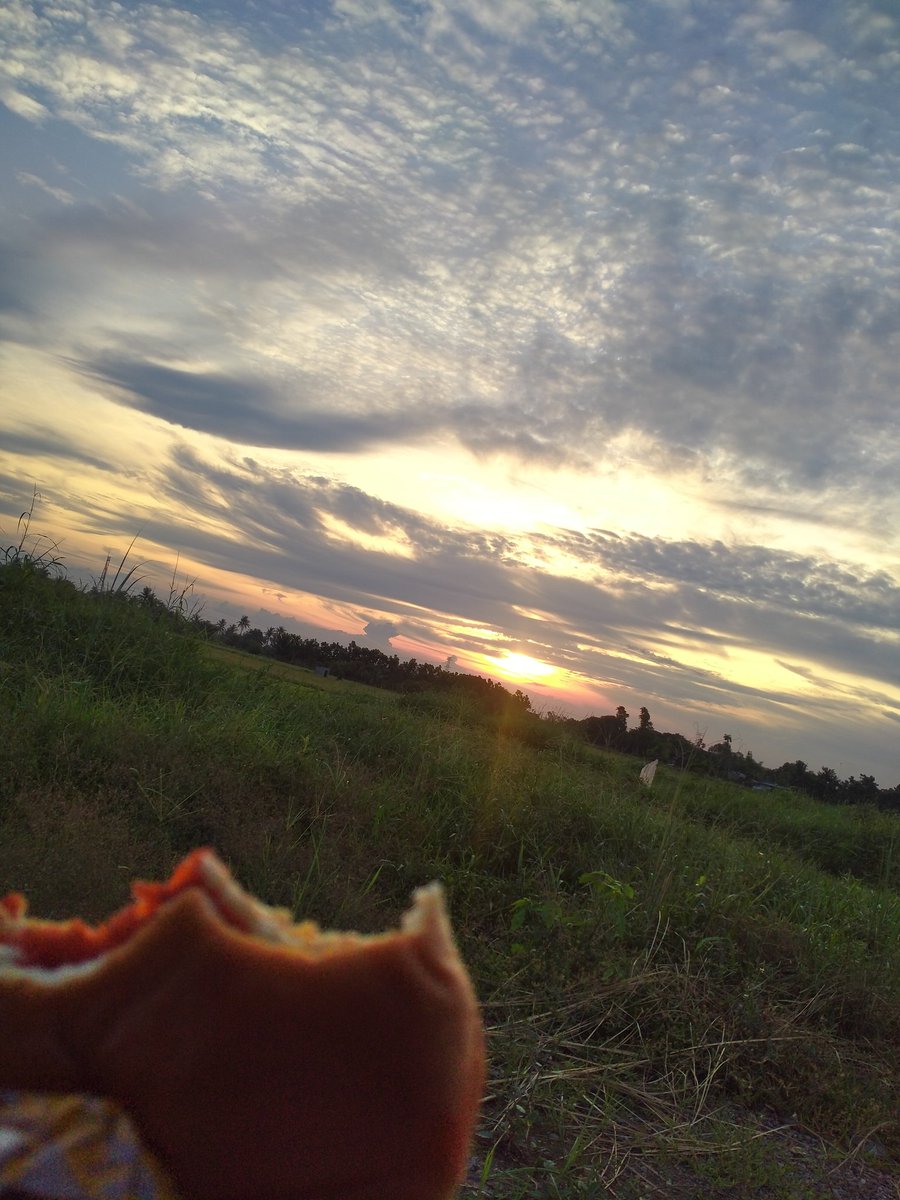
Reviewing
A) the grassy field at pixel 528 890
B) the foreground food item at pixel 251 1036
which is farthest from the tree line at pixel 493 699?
the foreground food item at pixel 251 1036

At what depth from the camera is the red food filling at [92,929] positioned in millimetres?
475

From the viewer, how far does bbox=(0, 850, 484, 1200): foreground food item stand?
46 centimetres

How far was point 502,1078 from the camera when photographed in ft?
8.80

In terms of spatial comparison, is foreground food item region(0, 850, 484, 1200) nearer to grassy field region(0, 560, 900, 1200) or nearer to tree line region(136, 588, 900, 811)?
grassy field region(0, 560, 900, 1200)

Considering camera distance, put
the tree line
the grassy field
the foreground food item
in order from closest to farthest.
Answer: the foreground food item
the grassy field
the tree line

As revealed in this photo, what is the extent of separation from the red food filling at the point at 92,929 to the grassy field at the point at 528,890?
204cm

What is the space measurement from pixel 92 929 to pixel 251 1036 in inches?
4.3

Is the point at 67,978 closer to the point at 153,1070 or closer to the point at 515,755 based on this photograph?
the point at 153,1070

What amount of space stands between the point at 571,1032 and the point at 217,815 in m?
1.75

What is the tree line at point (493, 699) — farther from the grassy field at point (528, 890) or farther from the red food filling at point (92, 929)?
the red food filling at point (92, 929)

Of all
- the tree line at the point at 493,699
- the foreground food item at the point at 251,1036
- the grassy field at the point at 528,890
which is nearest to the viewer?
the foreground food item at the point at 251,1036

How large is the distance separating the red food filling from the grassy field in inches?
80.4

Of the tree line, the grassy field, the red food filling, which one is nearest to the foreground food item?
the red food filling

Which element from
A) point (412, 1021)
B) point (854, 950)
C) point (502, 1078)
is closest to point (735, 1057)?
point (502, 1078)
